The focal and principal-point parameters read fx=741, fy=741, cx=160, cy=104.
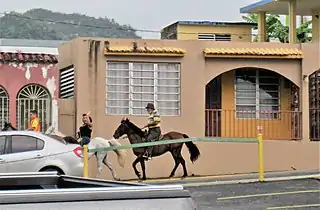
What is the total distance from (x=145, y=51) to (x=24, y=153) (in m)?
6.14

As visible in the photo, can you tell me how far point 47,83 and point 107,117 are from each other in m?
1.98

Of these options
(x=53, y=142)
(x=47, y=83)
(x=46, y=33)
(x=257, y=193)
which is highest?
(x=46, y=33)

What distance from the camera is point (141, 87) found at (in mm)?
21625

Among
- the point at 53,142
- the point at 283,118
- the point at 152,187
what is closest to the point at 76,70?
the point at 53,142

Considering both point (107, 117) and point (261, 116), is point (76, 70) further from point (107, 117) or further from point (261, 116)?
point (261, 116)

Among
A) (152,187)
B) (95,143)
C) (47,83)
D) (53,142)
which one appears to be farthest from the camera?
(47,83)

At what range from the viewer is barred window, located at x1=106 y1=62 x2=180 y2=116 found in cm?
2145

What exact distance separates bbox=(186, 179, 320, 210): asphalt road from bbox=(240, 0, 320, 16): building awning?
9981mm

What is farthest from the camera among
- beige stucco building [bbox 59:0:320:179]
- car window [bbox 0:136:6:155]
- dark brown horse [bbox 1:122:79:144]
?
beige stucco building [bbox 59:0:320:179]

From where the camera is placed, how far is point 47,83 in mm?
21328

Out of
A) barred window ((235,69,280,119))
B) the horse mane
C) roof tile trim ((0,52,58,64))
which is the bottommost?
the horse mane

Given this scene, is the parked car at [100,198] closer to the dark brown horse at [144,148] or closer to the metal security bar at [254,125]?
the dark brown horse at [144,148]

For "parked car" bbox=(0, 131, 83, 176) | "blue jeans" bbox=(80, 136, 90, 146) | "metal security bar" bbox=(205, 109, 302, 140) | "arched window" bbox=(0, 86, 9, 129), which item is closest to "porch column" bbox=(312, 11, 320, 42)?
"metal security bar" bbox=(205, 109, 302, 140)

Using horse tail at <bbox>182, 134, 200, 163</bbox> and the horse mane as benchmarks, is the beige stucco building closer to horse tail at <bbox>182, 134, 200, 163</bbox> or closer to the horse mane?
horse tail at <bbox>182, 134, 200, 163</bbox>
